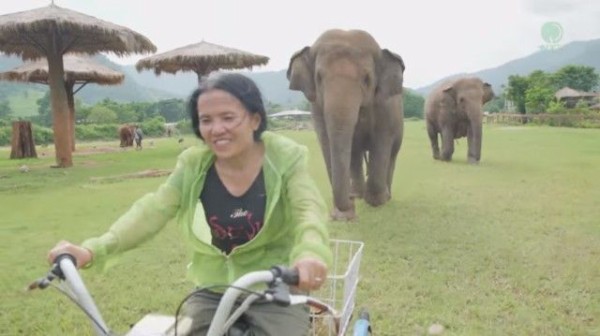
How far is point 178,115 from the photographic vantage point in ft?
208

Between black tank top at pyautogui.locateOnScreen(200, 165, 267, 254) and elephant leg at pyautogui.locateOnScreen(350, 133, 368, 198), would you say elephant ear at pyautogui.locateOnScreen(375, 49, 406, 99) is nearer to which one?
elephant leg at pyautogui.locateOnScreen(350, 133, 368, 198)

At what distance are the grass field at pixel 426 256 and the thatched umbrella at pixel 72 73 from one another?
33.3 feet

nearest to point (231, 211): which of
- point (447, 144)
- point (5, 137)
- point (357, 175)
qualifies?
point (357, 175)

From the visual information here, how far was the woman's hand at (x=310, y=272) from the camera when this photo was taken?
1550 millimetres

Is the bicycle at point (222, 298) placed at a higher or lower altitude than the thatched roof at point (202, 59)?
lower

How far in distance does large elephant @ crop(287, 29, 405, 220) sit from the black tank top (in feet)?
12.2

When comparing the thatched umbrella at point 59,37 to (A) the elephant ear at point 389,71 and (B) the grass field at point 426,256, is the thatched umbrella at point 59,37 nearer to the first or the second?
(B) the grass field at point 426,256

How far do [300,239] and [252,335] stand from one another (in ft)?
1.05

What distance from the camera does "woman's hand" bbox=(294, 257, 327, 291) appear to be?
1550mm

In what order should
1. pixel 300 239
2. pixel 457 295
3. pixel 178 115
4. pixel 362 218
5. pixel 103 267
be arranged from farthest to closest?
pixel 178 115 → pixel 362 218 → pixel 457 295 → pixel 103 267 → pixel 300 239

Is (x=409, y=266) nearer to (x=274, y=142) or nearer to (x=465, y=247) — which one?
(x=465, y=247)

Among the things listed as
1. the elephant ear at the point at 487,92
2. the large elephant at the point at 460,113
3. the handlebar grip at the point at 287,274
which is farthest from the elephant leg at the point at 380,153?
the elephant ear at the point at 487,92

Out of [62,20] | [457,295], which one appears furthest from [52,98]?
[457,295]

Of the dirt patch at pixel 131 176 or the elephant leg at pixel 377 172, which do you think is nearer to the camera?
the elephant leg at pixel 377 172
